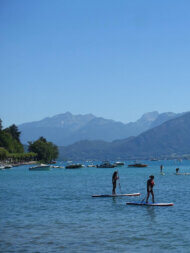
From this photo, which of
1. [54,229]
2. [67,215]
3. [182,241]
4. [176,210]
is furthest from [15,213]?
[182,241]

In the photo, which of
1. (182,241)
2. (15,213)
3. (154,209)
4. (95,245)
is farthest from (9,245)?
(154,209)

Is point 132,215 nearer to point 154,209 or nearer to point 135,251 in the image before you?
point 154,209

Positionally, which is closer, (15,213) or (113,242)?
(113,242)

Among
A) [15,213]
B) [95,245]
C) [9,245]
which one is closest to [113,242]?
[95,245]

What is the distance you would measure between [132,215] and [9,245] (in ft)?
49.0

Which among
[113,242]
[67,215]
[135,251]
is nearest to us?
[135,251]

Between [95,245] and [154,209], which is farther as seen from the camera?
[154,209]

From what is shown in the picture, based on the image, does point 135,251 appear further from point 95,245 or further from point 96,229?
point 96,229

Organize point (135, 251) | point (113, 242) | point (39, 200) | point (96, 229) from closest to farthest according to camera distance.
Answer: point (135, 251), point (113, 242), point (96, 229), point (39, 200)

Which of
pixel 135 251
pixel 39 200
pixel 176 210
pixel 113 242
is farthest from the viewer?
pixel 39 200

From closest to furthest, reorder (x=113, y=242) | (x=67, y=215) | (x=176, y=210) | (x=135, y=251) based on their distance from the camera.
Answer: (x=135, y=251) → (x=113, y=242) → (x=67, y=215) → (x=176, y=210)

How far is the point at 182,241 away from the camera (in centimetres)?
2950

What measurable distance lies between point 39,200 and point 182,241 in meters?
28.5

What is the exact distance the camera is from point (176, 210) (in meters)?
44.1
